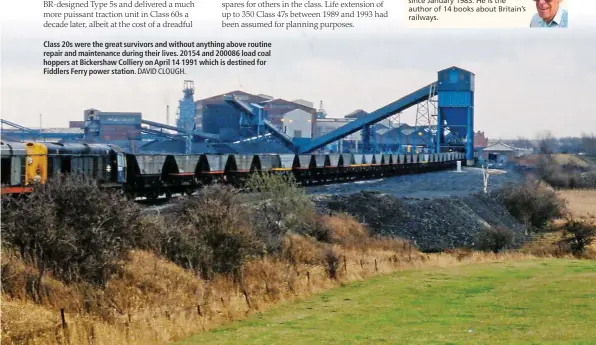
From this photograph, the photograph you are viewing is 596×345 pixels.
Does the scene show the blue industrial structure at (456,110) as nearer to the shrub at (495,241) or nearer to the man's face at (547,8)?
the shrub at (495,241)

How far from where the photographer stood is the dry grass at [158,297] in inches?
582

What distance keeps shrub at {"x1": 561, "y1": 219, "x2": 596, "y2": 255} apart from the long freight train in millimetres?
15967

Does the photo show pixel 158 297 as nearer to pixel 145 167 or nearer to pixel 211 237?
pixel 211 237

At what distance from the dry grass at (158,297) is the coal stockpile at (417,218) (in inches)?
390

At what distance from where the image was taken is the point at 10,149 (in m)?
Answer: 25.8

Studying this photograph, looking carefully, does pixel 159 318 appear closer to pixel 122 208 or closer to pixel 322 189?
pixel 122 208

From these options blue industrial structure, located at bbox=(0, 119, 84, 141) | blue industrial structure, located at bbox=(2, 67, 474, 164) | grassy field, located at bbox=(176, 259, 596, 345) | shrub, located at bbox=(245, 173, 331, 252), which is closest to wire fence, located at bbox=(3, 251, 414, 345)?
grassy field, located at bbox=(176, 259, 596, 345)

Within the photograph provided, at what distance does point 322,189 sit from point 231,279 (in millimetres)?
27999

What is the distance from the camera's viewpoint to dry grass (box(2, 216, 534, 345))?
1478cm

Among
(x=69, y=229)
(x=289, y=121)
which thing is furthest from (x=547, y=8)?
(x=289, y=121)

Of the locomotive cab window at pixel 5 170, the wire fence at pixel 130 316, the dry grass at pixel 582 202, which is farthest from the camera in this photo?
the dry grass at pixel 582 202

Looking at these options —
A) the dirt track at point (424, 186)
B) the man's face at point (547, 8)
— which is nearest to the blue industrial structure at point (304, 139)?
the dirt track at point (424, 186)

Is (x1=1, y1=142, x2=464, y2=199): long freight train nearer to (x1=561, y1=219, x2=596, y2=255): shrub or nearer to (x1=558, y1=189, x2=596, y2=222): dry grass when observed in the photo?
(x1=561, y1=219, x2=596, y2=255): shrub

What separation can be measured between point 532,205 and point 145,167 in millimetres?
26858
